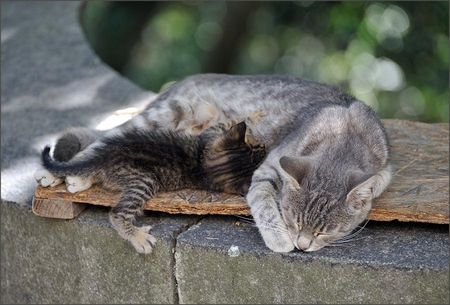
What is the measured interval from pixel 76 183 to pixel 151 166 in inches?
20.9

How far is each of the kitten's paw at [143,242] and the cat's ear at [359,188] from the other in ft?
4.23

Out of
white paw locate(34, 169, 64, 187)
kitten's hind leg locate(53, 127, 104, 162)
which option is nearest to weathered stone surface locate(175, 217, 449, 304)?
white paw locate(34, 169, 64, 187)

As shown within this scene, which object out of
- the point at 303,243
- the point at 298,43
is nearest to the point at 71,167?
the point at 303,243

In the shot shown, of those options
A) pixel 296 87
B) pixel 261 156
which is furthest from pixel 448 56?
pixel 261 156

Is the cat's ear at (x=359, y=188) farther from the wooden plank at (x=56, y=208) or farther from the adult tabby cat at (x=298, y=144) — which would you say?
the wooden plank at (x=56, y=208)

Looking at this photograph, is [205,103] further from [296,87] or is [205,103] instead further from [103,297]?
[103,297]

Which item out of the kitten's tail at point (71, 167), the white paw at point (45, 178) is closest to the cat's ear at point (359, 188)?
the kitten's tail at point (71, 167)

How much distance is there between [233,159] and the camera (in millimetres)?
4727

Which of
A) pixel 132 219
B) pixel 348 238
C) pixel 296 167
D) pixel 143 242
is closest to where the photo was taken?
pixel 296 167

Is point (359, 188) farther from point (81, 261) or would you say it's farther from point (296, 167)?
point (81, 261)

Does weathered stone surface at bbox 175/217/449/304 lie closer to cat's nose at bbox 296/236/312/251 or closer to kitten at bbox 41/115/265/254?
cat's nose at bbox 296/236/312/251

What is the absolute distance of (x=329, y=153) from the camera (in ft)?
13.8

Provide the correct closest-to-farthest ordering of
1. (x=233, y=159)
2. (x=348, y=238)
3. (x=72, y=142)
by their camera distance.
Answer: (x=348, y=238)
(x=233, y=159)
(x=72, y=142)

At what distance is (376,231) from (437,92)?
19.5 feet
